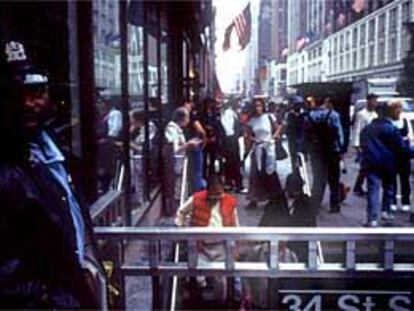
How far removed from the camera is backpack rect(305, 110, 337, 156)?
4.08 ft

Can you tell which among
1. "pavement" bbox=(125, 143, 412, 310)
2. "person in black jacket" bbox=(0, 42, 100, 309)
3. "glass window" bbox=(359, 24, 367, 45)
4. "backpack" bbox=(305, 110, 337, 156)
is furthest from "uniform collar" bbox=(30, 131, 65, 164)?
"glass window" bbox=(359, 24, 367, 45)

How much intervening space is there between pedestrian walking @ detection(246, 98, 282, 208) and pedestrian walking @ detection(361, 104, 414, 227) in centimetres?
20

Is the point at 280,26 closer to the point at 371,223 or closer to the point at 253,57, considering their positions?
the point at 253,57

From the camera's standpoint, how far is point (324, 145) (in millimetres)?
1282

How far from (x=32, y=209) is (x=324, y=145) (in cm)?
57

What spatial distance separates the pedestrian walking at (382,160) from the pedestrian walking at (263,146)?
196mm

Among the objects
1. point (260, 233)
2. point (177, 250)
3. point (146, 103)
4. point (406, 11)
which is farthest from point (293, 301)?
point (146, 103)

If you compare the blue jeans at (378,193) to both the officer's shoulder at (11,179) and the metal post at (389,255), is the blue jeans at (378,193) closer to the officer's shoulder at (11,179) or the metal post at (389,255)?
the metal post at (389,255)

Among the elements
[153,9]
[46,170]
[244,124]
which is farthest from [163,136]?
[46,170]

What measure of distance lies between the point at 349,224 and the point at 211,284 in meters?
0.31

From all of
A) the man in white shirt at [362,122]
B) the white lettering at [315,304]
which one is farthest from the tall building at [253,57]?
the white lettering at [315,304]

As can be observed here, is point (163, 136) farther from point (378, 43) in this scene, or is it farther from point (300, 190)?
point (378, 43)

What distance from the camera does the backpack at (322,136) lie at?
1.24 metres

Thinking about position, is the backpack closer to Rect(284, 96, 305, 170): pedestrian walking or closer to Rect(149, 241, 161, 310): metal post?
Rect(284, 96, 305, 170): pedestrian walking
